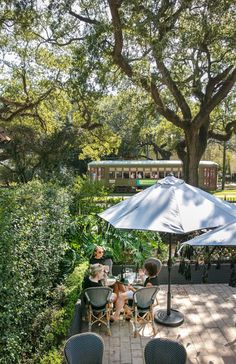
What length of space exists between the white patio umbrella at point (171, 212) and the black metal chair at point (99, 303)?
3.31 feet

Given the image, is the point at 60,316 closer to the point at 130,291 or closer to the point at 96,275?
the point at 96,275

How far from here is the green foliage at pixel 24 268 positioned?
339 cm

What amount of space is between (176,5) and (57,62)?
7755 millimetres

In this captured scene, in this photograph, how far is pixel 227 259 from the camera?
8609mm

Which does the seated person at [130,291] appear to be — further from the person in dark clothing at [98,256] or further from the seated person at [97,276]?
Answer: the person in dark clothing at [98,256]

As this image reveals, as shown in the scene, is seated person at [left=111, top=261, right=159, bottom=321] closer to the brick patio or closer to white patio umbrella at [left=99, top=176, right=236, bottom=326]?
the brick patio

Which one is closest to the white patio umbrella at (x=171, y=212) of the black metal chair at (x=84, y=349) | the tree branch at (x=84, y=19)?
the black metal chair at (x=84, y=349)

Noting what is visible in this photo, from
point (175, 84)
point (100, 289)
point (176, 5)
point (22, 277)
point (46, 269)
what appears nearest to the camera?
point (22, 277)

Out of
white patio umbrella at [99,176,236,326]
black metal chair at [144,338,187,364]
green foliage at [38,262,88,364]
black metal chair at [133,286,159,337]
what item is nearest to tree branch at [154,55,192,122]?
white patio umbrella at [99,176,236,326]

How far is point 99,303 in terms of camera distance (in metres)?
5.60

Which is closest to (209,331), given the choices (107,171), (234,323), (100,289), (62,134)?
(234,323)

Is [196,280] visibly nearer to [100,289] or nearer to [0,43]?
[100,289]

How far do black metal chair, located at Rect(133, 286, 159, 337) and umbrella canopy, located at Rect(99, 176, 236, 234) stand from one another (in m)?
1.15

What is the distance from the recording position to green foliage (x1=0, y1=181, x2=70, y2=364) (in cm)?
339
